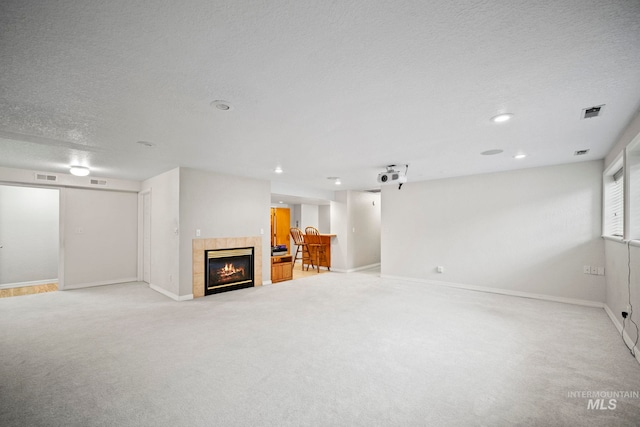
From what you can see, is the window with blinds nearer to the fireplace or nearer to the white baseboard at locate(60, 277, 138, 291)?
the fireplace

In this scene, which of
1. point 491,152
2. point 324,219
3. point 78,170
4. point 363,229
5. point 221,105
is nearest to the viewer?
point 221,105

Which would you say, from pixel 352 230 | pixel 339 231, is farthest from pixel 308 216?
pixel 352 230

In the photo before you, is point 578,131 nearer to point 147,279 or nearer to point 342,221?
point 342,221

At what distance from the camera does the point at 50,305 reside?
4.64 m

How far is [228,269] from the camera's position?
5.65 meters

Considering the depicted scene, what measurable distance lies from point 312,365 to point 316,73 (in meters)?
2.47

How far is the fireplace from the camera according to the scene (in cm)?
537

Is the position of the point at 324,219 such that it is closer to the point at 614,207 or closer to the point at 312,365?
the point at 614,207

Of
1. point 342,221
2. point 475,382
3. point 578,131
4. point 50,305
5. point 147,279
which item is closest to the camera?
point 475,382

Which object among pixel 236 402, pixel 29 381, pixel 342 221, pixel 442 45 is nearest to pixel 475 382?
pixel 236 402

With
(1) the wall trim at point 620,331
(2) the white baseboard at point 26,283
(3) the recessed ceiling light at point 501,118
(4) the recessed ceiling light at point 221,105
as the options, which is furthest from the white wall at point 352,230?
(2) the white baseboard at point 26,283

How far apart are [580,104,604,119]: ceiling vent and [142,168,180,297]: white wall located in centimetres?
559

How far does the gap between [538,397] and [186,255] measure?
509 centimetres

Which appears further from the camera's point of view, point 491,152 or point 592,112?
→ point 491,152
